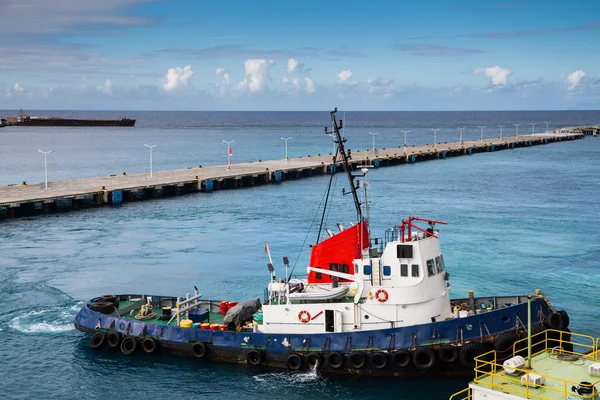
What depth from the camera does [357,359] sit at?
89.7 feet

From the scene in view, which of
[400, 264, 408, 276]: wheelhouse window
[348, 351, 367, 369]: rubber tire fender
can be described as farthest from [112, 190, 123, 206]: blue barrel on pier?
[400, 264, 408, 276]: wheelhouse window

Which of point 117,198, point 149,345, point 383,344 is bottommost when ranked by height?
point 149,345

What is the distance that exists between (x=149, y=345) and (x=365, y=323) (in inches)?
350

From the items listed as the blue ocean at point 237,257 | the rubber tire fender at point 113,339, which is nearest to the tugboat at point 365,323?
the blue ocean at point 237,257

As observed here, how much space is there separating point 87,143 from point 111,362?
175563 millimetres

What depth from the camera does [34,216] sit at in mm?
67125

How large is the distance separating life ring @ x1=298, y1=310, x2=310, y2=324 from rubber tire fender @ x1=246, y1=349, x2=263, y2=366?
6.73ft

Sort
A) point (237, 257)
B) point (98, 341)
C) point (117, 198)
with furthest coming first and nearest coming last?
point (117, 198) < point (237, 257) < point (98, 341)

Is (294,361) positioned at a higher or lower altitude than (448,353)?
lower

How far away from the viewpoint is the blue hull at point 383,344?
27078mm

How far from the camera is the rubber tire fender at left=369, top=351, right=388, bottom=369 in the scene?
1064 inches

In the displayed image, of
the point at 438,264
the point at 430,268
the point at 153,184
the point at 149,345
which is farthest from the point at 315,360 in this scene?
the point at 153,184

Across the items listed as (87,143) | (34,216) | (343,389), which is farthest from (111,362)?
(87,143)

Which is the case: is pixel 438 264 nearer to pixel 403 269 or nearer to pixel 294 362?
pixel 403 269
